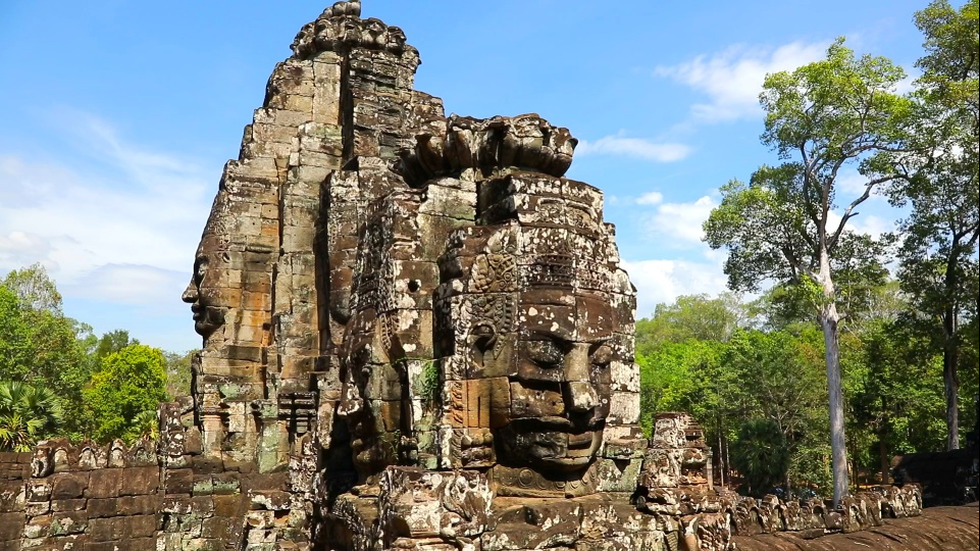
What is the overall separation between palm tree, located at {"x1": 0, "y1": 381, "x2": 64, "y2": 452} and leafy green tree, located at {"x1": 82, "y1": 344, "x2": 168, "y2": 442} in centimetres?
817

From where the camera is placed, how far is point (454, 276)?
5.95 m

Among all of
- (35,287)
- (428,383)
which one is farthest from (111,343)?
(428,383)

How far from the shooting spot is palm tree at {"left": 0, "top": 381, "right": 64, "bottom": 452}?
65.4 feet

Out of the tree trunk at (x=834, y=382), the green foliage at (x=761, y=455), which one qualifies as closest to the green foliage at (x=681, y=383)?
the green foliage at (x=761, y=455)

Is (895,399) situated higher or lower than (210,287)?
lower

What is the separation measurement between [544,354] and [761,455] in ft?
65.6

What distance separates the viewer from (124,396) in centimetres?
3069

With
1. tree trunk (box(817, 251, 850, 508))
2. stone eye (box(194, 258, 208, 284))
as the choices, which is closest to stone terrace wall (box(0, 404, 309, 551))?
stone eye (box(194, 258, 208, 284))

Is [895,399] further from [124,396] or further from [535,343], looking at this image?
[124,396]

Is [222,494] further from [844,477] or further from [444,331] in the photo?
[844,477]

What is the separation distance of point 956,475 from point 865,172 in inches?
327

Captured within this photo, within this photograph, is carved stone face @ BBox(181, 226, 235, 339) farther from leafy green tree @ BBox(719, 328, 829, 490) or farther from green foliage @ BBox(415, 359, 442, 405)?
leafy green tree @ BBox(719, 328, 829, 490)

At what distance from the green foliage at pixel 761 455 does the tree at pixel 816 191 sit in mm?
4420

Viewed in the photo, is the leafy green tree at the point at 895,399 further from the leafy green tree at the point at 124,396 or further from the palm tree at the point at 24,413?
the leafy green tree at the point at 124,396
